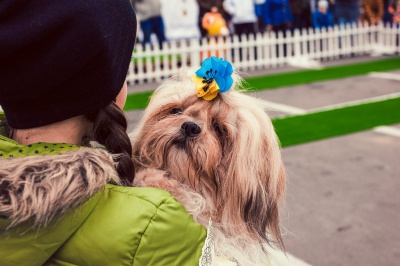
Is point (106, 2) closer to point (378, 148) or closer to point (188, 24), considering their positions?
point (378, 148)

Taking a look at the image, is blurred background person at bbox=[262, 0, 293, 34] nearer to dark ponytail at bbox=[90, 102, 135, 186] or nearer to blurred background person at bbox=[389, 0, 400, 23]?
blurred background person at bbox=[389, 0, 400, 23]

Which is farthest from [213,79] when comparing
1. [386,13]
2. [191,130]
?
[386,13]

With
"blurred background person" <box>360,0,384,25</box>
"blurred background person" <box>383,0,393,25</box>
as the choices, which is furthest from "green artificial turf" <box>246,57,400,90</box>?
"blurred background person" <box>383,0,393,25</box>

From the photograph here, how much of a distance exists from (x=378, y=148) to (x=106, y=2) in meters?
6.09

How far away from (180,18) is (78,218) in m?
12.7

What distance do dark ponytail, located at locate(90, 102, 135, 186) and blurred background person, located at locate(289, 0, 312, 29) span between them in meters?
14.7

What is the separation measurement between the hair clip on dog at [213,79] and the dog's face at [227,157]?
0.14ft

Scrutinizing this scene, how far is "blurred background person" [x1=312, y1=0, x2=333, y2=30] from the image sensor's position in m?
15.5

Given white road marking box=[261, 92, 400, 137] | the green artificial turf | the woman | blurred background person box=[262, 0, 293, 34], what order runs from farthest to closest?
blurred background person box=[262, 0, 293, 34]
the green artificial turf
white road marking box=[261, 92, 400, 137]
the woman

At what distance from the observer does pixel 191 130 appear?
2.28 m

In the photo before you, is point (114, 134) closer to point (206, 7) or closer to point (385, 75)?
point (385, 75)

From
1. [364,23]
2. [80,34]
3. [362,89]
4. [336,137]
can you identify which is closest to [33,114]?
[80,34]

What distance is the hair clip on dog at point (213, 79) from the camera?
90.7 inches

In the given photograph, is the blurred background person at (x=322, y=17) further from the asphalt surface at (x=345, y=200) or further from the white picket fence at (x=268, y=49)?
the asphalt surface at (x=345, y=200)
